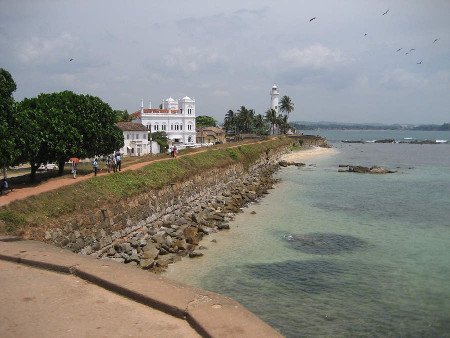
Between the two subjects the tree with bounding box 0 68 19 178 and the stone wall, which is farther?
the tree with bounding box 0 68 19 178

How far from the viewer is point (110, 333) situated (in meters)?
6.64

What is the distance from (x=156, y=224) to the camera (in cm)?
2359

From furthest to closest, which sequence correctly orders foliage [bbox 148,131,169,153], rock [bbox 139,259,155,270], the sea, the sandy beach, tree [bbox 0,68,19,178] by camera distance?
the sandy beach
foliage [bbox 148,131,169,153]
tree [bbox 0,68,19,178]
rock [bbox 139,259,155,270]
the sea

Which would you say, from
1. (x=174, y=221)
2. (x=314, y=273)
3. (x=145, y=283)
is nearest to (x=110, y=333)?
(x=145, y=283)

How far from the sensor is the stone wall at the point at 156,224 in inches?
708

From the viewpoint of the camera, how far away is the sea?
12.9 meters

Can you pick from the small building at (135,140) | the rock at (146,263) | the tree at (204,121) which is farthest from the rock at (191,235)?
the tree at (204,121)

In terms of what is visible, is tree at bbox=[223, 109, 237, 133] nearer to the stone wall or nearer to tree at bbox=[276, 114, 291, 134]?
tree at bbox=[276, 114, 291, 134]

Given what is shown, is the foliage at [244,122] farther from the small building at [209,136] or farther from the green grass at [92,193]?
the green grass at [92,193]

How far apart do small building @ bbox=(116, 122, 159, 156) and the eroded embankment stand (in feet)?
67.4

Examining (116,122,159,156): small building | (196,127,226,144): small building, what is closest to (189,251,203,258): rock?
(116,122,159,156): small building

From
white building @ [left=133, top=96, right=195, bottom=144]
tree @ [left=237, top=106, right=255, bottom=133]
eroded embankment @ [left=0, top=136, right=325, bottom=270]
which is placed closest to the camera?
eroded embankment @ [left=0, top=136, right=325, bottom=270]

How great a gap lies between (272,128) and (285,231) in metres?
88.6

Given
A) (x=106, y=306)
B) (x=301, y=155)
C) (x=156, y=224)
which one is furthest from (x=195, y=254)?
(x=301, y=155)
